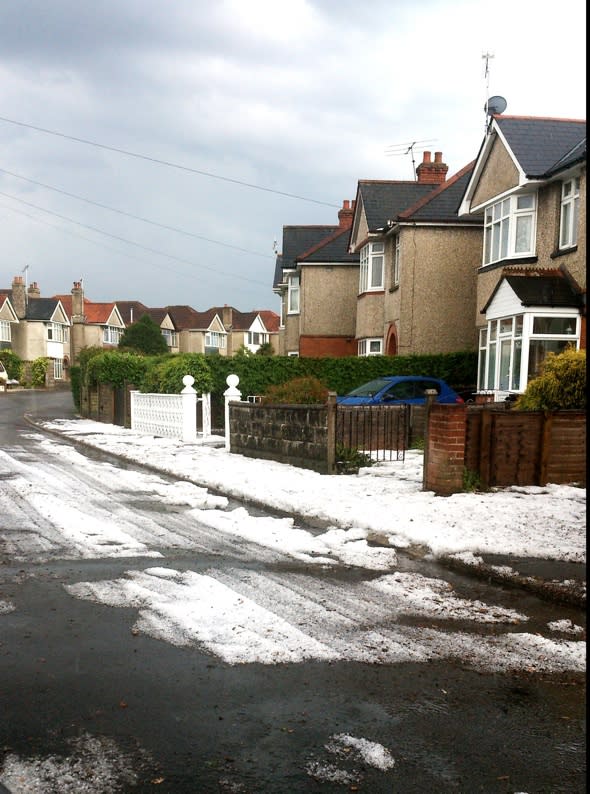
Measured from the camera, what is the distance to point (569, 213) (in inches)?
701

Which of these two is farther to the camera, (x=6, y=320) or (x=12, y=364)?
(x=6, y=320)

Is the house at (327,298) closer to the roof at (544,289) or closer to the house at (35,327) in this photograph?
the roof at (544,289)

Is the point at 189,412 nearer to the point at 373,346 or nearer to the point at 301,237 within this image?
the point at 373,346

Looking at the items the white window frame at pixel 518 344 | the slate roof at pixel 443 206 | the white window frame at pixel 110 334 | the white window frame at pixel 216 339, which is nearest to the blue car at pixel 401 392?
the white window frame at pixel 518 344

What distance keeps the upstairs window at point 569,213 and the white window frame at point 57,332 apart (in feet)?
203

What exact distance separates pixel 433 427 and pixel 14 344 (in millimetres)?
68090

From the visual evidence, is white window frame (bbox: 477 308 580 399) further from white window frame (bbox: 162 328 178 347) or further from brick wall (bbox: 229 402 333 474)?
white window frame (bbox: 162 328 178 347)

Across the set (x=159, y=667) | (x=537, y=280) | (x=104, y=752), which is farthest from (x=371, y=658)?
(x=537, y=280)

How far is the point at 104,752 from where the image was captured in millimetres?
3197

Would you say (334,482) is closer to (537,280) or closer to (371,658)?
(371,658)

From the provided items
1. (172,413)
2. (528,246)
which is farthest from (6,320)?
(528,246)

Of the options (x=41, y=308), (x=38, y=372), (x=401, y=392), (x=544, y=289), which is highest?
(x=41, y=308)

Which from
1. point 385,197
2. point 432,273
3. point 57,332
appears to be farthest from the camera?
point 57,332

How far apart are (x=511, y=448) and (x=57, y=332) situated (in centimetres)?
6904
